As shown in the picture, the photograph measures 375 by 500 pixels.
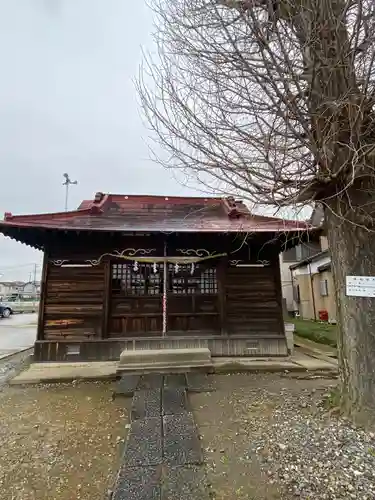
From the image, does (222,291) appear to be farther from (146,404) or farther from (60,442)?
(60,442)

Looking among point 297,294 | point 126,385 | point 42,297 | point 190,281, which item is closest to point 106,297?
point 42,297

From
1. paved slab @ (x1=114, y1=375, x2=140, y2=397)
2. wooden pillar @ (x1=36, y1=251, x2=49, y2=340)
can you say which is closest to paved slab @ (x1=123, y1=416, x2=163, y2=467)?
paved slab @ (x1=114, y1=375, x2=140, y2=397)

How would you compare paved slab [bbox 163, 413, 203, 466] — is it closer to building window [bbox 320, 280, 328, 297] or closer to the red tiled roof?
the red tiled roof

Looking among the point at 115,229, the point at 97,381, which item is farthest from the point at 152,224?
the point at 97,381

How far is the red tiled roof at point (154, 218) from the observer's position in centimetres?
668

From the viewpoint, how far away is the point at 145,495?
7.66ft

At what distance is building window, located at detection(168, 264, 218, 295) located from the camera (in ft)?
24.5

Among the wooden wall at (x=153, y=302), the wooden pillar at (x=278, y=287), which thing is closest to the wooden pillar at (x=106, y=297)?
the wooden wall at (x=153, y=302)

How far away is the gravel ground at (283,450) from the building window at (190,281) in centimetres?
319

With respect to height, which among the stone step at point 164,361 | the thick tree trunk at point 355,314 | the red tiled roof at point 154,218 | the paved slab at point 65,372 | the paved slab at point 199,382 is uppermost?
the red tiled roof at point 154,218

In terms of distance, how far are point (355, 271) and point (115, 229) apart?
15.3ft

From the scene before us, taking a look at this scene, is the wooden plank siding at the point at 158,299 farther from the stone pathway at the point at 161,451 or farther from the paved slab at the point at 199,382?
the stone pathway at the point at 161,451

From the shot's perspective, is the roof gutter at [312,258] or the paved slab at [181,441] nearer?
the paved slab at [181,441]

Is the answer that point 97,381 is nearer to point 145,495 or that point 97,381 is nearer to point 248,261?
point 145,495
